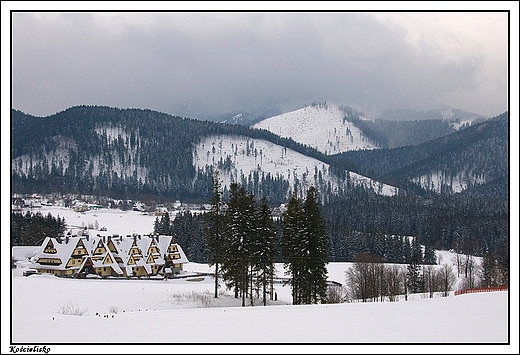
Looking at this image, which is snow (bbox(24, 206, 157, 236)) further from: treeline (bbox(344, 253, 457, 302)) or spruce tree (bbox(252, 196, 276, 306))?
spruce tree (bbox(252, 196, 276, 306))

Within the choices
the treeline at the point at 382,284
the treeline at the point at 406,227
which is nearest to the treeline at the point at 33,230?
the treeline at the point at 382,284

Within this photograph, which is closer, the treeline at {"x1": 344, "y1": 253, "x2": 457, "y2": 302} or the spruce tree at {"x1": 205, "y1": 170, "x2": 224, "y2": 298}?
the spruce tree at {"x1": 205, "y1": 170, "x2": 224, "y2": 298}

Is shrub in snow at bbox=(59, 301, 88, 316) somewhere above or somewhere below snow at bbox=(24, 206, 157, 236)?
below

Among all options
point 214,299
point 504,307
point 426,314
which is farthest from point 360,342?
point 214,299

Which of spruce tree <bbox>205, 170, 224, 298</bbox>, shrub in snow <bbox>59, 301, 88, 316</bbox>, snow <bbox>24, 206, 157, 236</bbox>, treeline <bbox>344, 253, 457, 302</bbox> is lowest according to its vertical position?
treeline <bbox>344, 253, 457, 302</bbox>

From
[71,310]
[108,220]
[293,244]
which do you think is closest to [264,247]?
[293,244]

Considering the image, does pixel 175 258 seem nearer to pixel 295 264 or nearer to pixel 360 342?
pixel 295 264

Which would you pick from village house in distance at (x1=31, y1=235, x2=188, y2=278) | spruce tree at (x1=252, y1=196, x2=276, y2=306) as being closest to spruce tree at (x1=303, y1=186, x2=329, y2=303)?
spruce tree at (x1=252, y1=196, x2=276, y2=306)

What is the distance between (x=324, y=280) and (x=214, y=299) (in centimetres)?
744

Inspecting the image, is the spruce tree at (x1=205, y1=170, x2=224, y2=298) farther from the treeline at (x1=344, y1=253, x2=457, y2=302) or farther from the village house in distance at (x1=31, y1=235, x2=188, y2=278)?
the village house in distance at (x1=31, y1=235, x2=188, y2=278)

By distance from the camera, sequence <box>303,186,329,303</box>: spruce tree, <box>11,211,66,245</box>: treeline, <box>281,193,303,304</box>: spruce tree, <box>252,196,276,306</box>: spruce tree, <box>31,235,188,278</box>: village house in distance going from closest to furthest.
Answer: <box>303,186,329,303</box>: spruce tree
<box>281,193,303,304</box>: spruce tree
<box>252,196,276,306</box>: spruce tree
<box>31,235,188,278</box>: village house in distance
<box>11,211,66,245</box>: treeline

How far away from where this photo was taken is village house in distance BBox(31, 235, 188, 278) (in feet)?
182

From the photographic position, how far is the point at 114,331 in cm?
1655

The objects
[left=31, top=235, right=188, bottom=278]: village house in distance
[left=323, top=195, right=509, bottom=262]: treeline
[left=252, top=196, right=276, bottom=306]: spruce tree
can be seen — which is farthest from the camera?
[left=323, top=195, right=509, bottom=262]: treeline
